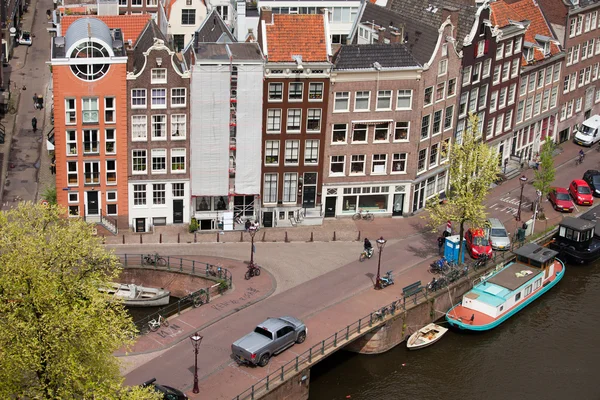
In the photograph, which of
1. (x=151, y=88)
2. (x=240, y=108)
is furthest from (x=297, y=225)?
(x=151, y=88)

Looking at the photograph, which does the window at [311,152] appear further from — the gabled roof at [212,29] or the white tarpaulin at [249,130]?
the gabled roof at [212,29]

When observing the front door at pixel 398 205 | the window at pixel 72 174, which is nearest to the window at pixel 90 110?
the window at pixel 72 174

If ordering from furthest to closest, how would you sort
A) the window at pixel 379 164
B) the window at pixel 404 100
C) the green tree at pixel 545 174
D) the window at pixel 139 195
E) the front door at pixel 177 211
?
the green tree at pixel 545 174 → the window at pixel 379 164 → the window at pixel 404 100 → the front door at pixel 177 211 → the window at pixel 139 195

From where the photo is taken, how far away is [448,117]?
98938mm

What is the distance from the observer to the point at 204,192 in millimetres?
91625

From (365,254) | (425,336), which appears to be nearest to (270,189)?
(365,254)

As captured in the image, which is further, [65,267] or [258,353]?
[258,353]

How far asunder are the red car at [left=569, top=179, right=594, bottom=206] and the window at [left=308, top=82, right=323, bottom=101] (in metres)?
31.4

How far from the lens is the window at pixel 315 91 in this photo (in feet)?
298

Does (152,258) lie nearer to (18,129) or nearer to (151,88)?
(151,88)

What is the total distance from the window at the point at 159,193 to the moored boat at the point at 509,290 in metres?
27.4

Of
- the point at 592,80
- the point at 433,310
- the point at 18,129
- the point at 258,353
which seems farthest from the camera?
the point at 592,80

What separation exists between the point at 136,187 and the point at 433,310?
28412 millimetres

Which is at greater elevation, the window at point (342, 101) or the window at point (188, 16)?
the window at point (188, 16)
